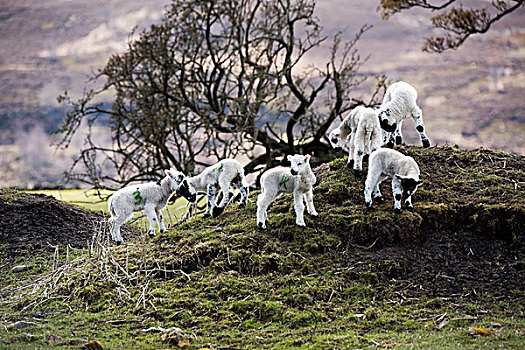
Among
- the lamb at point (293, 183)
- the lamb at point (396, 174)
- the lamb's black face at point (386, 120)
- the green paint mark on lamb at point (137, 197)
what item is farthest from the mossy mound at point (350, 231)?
the lamb's black face at point (386, 120)

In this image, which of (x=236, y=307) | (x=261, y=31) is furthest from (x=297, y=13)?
(x=236, y=307)

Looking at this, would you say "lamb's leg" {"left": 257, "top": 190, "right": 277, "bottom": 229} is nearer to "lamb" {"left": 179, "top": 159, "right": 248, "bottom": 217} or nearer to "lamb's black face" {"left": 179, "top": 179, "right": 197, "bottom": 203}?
"lamb" {"left": 179, "top": 159, "right": 248, "bottom": 217}

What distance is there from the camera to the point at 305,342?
4.95m

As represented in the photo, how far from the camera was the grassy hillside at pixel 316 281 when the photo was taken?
5.24m

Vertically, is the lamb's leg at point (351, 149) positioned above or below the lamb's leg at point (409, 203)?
above

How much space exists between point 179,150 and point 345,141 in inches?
215

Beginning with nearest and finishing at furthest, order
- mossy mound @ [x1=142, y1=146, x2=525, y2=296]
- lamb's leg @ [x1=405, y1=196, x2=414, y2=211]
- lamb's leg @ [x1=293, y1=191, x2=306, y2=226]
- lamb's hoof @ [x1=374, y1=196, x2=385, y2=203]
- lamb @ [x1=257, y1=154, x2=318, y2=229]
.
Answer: lamb @ [x1=257, y1=154, x2=318, y2=229] → mossy mound @ [x1=142, y1=146, x2=525, y2=296] → lamb's leg @ [x1=293, y1=191, x2=306, y2=226] → lamb's leg @ [x1=405, y1=196, x2=414, y2=211] → lamb's hoof @ [x1=374, y1=196, x2=385, y2=203]

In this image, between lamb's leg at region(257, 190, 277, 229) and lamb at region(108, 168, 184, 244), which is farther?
lamb at region(108, 168, 184, 244)

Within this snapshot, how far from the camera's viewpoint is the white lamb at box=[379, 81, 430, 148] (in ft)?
25.3

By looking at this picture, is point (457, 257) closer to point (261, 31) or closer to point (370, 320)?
point (370, 320)

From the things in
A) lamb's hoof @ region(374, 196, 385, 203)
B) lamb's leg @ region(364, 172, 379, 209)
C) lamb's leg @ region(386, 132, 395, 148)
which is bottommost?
lamb's hoof @ region(374, 196, 385, 203)

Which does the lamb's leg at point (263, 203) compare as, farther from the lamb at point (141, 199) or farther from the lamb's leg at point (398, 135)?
the lamb's leg at point (398, 135)

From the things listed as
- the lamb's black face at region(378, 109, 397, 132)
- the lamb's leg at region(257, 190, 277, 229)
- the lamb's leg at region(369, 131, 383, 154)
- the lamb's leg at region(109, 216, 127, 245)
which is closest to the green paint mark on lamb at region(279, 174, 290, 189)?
the lamb's leg at region(257, 190, 277, 229)

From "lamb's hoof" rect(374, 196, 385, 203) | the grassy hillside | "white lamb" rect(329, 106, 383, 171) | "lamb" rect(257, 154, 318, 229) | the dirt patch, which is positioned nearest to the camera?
the grassy hillside
